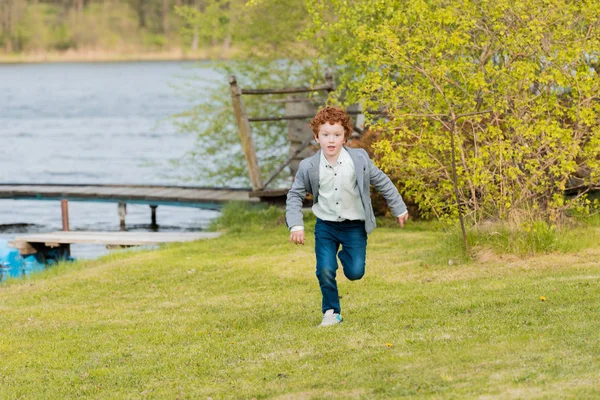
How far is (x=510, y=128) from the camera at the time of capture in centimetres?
1160

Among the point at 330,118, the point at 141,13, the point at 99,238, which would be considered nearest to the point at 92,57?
the point at 141,13

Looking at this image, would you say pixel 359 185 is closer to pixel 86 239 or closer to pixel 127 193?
pixel 86 239

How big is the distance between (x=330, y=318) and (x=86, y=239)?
10355 millimetres

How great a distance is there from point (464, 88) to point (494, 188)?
1.39 metres

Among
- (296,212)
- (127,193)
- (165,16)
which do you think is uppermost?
(165,16)

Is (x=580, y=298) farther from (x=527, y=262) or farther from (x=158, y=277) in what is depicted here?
(x=158, y=277)

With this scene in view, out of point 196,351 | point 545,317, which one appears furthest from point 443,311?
point 196,351

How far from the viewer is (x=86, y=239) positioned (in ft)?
59.0

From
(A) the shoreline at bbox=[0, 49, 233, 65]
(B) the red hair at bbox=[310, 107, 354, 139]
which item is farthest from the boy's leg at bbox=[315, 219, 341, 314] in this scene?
(A) the shoreline at bbox=[0, 49, 233, 65]

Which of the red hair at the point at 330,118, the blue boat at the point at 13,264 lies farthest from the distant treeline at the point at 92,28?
the red hair at the point at 330,118

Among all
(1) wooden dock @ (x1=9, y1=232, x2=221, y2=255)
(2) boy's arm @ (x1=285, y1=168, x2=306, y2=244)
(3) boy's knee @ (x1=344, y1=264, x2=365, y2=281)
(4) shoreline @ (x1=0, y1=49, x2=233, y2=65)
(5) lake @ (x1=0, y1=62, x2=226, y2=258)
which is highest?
(2) boy's arm @ (x1=285, y1=168, x2=306, y2=244)

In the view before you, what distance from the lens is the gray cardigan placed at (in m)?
8.02

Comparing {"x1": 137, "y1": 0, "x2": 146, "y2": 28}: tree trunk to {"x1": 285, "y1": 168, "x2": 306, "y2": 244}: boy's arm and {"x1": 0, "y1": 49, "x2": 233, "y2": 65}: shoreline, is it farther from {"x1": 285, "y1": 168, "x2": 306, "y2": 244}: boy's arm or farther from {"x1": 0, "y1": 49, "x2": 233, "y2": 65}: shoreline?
{"x1": 285, "y1": 168, "x2": 306, "y2": 244}: boy's arm

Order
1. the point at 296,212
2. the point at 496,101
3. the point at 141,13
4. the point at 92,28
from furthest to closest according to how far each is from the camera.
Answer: the point at 141,13 < the point at 92,28 < the point at 496,101 < the point at 296,212
